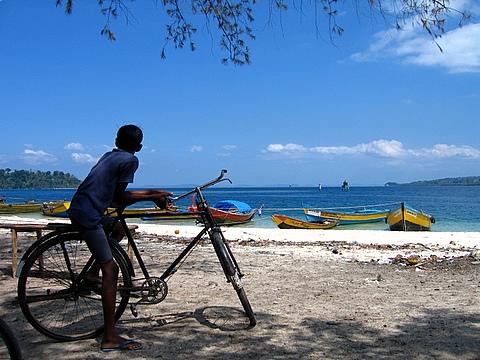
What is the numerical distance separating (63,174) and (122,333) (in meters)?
189

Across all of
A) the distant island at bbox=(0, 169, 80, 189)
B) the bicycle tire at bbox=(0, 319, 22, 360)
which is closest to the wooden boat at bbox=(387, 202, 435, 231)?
the bicycle tire at bbox=(0, 319, 22, 360)

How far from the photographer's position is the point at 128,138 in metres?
3.69

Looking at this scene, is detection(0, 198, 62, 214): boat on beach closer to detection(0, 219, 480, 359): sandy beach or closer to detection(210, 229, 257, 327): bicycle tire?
detection(0, 219, 480, 359): sandy beach

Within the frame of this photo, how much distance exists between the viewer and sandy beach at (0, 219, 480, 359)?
141 inches

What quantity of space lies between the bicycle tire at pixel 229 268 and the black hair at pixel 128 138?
39.7 inches

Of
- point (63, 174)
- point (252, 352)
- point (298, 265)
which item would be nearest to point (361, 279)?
point (298, 265)

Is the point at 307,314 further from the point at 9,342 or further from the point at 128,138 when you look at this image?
the point at 9,342

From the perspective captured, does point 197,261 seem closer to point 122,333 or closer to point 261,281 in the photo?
point 261,281

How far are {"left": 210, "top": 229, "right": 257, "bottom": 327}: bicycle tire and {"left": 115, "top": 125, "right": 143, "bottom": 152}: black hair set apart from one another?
1.01m

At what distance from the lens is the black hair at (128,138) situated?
12.1ft

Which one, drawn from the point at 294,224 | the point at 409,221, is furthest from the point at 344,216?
the point at 409,221

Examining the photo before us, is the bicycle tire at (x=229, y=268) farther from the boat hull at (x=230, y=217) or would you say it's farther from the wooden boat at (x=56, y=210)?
the wooden boat at (x=56, y=210)

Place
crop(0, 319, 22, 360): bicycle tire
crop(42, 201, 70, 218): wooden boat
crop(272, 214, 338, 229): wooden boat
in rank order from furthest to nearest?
1. crop(42, 201, 70, 218): wooden boat
2. crop(272, 214, 338, 229): wooden boat
3. crop(0, 319, 22, 360): bicycle tire

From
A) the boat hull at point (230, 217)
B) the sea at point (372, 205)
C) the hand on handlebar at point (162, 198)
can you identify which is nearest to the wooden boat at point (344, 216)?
the sea at point (372, 205)
